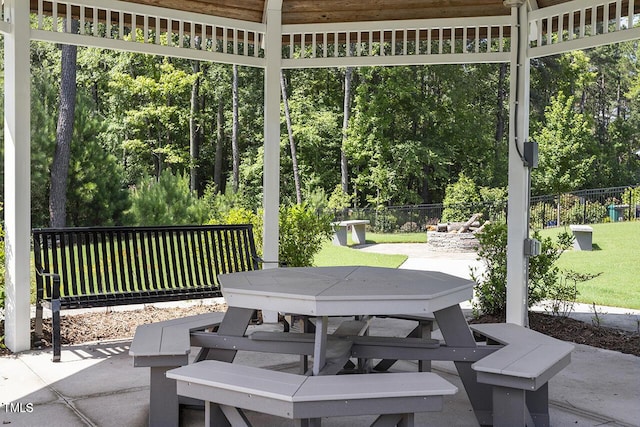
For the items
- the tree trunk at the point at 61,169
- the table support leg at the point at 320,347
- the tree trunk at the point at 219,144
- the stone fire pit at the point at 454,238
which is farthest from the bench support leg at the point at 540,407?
the tree trunk at the point at 219,144

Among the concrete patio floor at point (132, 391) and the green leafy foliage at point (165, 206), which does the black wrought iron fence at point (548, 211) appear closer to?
the green leafy foliage at point (165, 206)

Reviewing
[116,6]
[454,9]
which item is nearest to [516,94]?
[454,9]

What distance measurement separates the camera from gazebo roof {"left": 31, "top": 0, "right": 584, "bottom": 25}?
5961mm

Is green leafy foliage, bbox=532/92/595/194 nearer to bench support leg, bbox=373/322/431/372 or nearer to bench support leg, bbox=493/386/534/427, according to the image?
bench support leg, bbox=373/322/431/372

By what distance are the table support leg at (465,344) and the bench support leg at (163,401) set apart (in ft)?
4.68

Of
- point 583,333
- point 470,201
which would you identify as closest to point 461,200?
point 470,201

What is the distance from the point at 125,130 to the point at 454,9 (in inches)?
661

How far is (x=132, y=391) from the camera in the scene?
4.03m

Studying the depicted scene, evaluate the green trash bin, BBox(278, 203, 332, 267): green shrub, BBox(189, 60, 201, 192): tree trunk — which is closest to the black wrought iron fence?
the green trash bin

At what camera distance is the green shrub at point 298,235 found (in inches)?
276

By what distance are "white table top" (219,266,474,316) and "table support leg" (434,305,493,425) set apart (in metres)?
0.12

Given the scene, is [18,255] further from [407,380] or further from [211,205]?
[211,205]

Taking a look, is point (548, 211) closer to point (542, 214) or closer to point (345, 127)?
point (542, 214)

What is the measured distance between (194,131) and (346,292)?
18.8m
